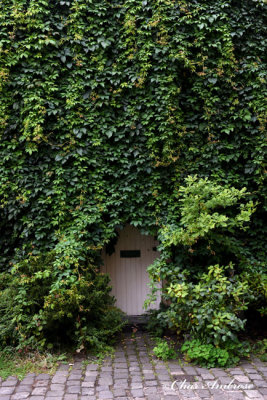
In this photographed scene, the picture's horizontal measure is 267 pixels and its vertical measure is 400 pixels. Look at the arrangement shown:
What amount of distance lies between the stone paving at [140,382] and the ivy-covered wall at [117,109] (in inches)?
68.7

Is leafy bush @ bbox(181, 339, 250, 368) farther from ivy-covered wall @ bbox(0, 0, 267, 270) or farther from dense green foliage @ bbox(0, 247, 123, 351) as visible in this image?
ivy-covered wall @ bbox(0, 0, 267, 270)

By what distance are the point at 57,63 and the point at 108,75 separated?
0.76 m

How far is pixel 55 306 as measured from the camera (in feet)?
14.9

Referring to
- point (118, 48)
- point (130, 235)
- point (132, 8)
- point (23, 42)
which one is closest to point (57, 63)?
point (23, 42)

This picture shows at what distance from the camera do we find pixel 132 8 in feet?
17.3

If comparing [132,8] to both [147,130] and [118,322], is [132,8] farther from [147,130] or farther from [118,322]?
[118,322]

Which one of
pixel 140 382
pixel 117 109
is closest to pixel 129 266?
pixel 140 382

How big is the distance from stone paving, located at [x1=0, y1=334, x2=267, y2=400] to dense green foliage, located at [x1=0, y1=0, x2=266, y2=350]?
1351 mm

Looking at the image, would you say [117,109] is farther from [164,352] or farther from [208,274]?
[164,352]

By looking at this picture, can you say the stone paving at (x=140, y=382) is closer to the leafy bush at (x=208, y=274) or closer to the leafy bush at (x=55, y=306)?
the leafy bush at (x=208, y=274)

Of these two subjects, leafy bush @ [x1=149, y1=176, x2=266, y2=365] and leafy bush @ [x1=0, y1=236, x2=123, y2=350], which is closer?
leafy bush @ [x1=149, y1=176, x2=266, y2=365]

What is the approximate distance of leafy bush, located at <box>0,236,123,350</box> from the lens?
460cm

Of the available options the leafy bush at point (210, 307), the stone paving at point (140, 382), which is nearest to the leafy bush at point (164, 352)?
the stone paving at point (140, 382)

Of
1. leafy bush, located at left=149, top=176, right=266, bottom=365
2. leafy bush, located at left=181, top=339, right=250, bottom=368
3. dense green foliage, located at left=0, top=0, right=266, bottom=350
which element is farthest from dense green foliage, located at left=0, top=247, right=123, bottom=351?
leafy bush, located at left=181, top=339, right=250, bottom=368
